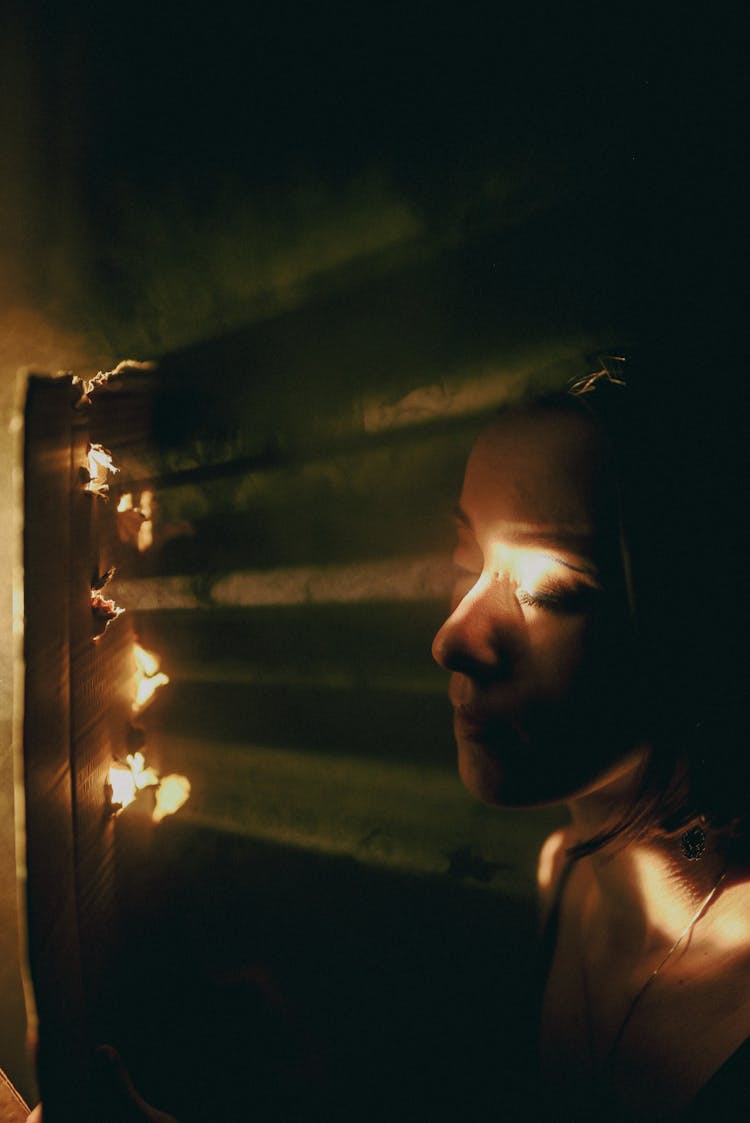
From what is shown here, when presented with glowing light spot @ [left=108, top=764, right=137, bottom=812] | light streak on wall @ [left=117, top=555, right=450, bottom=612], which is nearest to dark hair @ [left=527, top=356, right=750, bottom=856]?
light streak on wall @ [left=117, top=555, right=450, bottom=612]

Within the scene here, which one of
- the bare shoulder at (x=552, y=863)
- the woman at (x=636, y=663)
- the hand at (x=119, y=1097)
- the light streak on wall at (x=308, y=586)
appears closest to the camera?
the woman at (x=636, y=663)

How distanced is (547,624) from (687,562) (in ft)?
0.86

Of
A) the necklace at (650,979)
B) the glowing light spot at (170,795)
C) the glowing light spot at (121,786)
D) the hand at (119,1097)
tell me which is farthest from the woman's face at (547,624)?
the glowing light spot at (170,795)

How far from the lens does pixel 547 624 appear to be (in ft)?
2.81

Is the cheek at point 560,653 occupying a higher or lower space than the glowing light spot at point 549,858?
higher

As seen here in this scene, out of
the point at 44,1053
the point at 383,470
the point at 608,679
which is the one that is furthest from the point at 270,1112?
the point at 383,470

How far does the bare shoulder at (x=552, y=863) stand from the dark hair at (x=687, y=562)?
42 centimetres

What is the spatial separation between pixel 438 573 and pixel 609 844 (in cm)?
76

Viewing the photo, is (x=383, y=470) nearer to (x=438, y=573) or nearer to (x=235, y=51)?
(x=438, y=573)

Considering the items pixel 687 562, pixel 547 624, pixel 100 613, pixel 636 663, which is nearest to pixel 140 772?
pixel 100 613

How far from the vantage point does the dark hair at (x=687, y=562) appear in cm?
82

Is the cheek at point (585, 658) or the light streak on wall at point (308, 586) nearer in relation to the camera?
the cheek at point (585, 658)

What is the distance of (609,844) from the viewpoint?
101 cm

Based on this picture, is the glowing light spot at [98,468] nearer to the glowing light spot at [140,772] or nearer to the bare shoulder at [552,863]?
the glowing light spot at [140,772]
